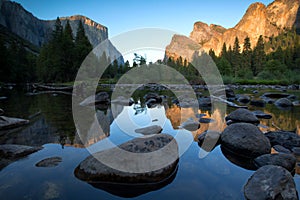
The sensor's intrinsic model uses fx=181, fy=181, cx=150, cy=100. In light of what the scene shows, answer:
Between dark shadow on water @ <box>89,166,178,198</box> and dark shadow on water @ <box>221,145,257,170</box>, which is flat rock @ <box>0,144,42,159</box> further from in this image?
dark shadow on water @ <box>221,145,257,170</box>

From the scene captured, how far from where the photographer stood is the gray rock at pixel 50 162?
3276 mm

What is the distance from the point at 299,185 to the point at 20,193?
400 cm

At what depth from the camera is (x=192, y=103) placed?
11789mm

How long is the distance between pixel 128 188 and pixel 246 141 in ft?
8.84

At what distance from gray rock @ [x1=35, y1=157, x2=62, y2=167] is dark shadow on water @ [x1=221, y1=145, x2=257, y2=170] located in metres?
3.40

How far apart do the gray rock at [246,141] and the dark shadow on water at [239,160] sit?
0.12 metres

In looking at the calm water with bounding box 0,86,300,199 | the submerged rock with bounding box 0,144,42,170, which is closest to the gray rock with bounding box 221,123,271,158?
the calm water with bounding box 0,86,300,199

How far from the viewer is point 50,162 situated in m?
3.40

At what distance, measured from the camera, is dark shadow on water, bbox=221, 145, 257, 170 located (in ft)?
11.1

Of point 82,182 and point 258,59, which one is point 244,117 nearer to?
point 82,182

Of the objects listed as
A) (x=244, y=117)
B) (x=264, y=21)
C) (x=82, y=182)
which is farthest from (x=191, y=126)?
(x=264, y=21)

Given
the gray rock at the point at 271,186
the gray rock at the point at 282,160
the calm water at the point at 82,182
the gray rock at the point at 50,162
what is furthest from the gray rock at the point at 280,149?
the gray rock at the point at 50,162

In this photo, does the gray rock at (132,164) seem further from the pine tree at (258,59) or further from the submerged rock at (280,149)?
the pine tree at (258,59)

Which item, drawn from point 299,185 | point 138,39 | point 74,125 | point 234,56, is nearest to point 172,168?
point 299,185
